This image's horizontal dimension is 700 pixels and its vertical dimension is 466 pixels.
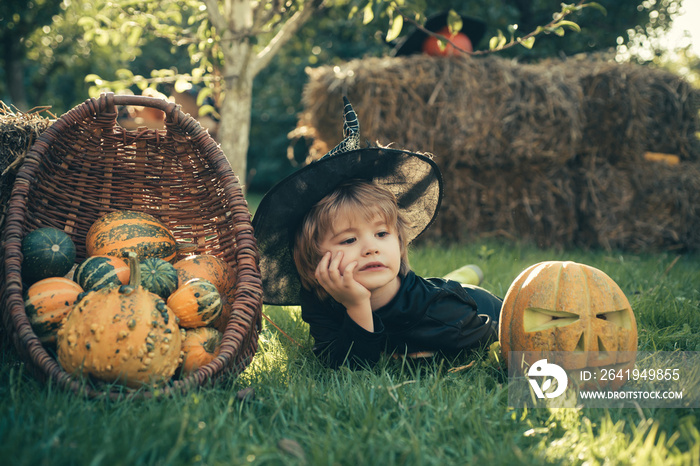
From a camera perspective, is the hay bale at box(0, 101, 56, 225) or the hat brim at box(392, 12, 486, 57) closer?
the hay bale at box(0, 101, 56, 225)

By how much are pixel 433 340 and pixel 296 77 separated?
1149 cm

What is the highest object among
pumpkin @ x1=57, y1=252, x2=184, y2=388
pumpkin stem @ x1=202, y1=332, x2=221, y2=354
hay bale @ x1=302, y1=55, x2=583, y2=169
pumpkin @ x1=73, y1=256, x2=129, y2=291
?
hay bale @ x1=302, y1=55, x2=583, y2=169

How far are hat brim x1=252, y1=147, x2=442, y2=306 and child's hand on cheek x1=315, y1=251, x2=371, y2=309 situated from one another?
35 centimetres

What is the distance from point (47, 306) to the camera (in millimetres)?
1821

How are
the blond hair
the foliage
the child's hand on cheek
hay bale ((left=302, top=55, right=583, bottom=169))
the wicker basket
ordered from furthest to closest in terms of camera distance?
hay bale ((left=302, top=55, right=583, bottom=169))
the foliage
the blond hair
the child's hand on cheek
the wicker basket

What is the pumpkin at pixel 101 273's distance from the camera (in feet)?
6.48

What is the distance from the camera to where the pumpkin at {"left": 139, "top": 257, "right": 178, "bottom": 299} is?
1963 mm

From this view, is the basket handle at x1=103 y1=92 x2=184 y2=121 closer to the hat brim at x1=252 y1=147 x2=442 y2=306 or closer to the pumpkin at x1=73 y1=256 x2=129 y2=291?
the hat brim at x1=252 y1=147 x2=442 y2=306

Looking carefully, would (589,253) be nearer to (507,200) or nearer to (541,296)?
(507,200)

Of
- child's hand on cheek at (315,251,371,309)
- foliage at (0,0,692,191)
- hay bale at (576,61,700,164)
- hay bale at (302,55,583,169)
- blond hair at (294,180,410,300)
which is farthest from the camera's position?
hay bale at (576,61,700,164)

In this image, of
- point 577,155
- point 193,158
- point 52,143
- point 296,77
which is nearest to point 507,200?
point 577,155

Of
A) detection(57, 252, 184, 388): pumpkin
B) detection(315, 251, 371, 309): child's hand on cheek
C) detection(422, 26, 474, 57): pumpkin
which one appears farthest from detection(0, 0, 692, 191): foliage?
detection(57, 252, 184, 388): pumpkin

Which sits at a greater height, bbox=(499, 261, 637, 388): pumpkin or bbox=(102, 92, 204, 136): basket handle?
bbox=(102, 92, 204, 136): basket handle

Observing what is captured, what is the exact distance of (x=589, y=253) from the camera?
17.6 feet
